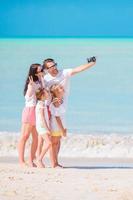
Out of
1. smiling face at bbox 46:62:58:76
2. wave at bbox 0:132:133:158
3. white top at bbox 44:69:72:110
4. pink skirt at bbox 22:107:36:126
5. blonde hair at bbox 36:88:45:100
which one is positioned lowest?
wave at bbox 0:132:133:158

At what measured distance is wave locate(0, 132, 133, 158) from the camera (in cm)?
1055

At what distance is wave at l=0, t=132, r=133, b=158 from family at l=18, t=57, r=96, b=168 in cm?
148

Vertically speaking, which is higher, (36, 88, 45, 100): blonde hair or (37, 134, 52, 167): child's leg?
(36, 88, 45, 100): blonde hair

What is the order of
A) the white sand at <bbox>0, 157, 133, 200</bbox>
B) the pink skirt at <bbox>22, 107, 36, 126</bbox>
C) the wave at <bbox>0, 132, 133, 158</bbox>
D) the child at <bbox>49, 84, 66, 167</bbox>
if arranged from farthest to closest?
the wave at <bbox>0, 132, 133, 158</bbox>, the pink skirt at <bbox>22, 107, 36, 126</bbox>, the child at <bbox>49, 84, 66, 167</bbox>, the white sand at <bbox>0, 157, 133, 200</bbox>

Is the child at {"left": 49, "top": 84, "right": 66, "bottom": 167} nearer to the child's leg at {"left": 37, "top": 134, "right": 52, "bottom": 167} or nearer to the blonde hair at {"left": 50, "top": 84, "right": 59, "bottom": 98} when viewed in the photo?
the blonde hair at {"left": 50, "top": 84, "right": 59, "bottom": 98}

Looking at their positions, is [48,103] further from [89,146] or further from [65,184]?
[89,146]

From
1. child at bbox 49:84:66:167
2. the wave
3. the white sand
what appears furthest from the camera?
the wave

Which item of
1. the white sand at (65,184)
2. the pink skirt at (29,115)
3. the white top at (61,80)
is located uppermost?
the white top at (61,80)

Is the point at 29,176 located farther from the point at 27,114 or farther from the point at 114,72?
the point at 114,72

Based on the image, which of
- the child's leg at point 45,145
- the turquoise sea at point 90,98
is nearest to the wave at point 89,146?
the turquoise sea at point 90,98

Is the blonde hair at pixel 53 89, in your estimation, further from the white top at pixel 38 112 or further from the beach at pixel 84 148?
the beach at pixel 84 148

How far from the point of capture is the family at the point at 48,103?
891cm

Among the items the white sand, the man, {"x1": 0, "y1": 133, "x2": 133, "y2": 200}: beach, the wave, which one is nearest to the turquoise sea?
the wave

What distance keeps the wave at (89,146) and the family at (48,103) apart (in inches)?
58.3
